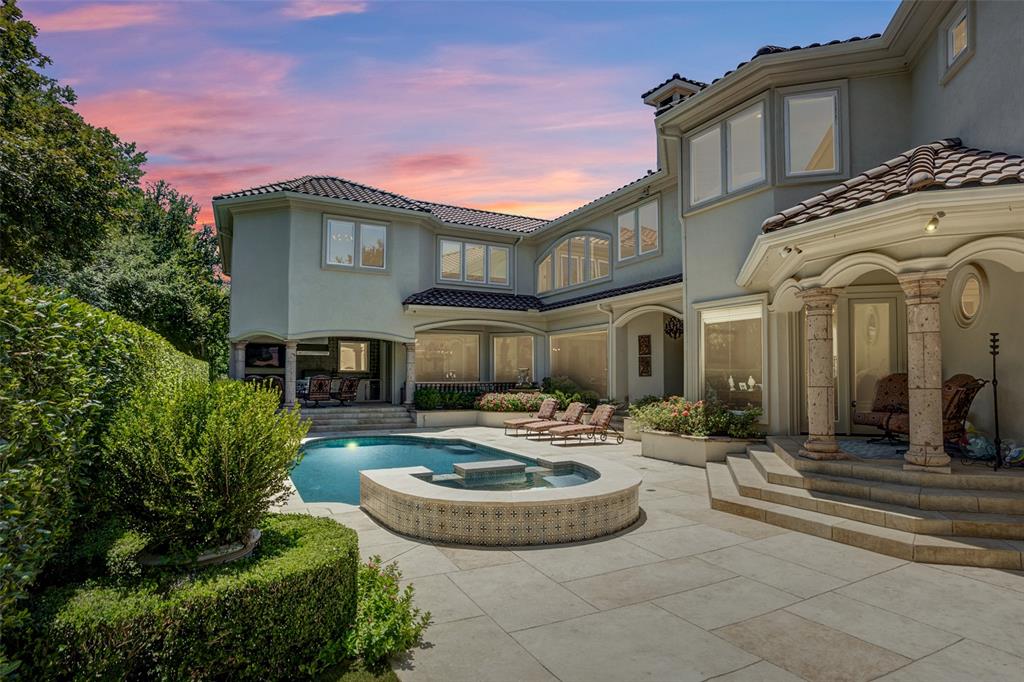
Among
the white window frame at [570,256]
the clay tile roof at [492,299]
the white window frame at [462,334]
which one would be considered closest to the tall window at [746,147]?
the clay tile roof at [492,299]

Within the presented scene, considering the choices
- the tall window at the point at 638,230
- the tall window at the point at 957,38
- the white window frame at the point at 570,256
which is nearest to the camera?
the tall window at the point at 957,38

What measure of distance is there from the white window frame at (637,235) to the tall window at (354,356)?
1146 cm

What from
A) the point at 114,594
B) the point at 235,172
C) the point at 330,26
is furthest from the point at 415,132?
the point at 235,172

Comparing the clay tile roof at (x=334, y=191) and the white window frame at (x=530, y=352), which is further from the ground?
the clay tile roof at (x=334, y=191)

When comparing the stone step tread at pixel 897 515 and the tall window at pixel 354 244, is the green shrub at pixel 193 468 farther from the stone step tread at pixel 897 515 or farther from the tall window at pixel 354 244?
the tall window at pixel 354 244

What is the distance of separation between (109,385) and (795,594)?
626cm

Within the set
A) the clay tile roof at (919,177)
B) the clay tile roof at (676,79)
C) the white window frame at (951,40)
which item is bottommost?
the clay tile roof at (919,177)

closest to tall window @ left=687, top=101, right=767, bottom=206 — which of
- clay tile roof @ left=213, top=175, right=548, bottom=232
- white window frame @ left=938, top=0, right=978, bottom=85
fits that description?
white window frame @ left=938, top=0, right=978, bottom=85

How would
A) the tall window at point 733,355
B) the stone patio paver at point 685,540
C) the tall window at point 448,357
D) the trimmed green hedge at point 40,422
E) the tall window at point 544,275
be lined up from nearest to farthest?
the trimmed green hedge at point 40,422 → the stone patio paver at point 685,540 → the tall window at point 733,355 → the tall window at point 448,357 → the tall window at point 544,275

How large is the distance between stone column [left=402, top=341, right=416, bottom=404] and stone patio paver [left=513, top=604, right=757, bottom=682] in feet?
54.3

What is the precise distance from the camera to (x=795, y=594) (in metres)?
5.13

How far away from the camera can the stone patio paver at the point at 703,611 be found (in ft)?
12.6

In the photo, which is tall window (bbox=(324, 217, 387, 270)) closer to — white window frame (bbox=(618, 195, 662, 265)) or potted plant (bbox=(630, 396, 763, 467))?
white window frame (bbox=(618, 195, 662, 265))

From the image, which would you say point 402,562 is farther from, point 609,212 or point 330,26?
point 609,212
